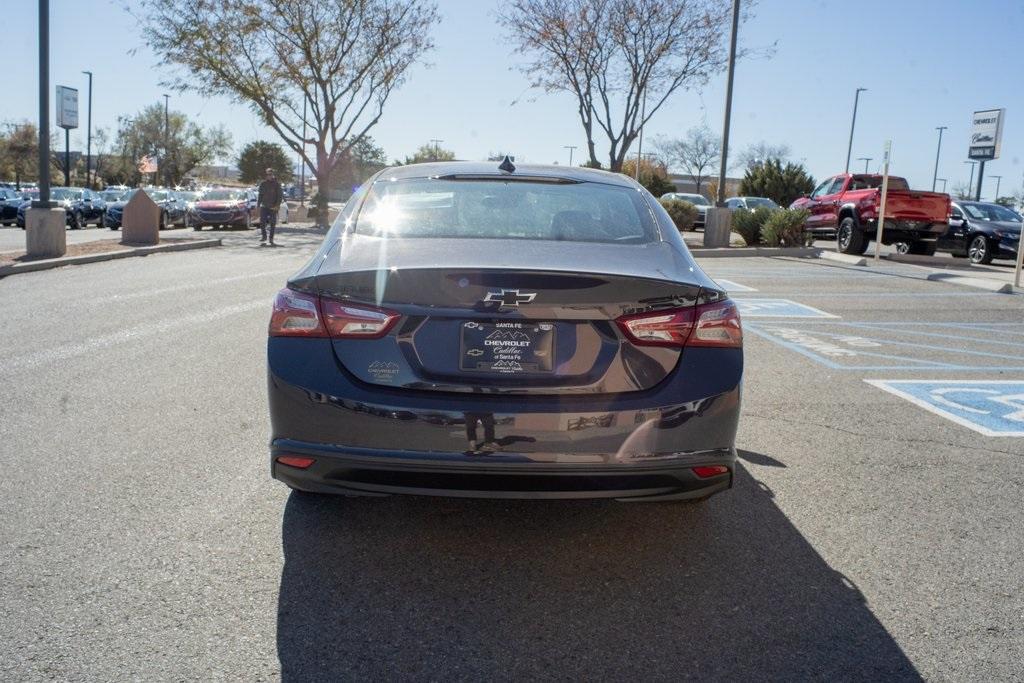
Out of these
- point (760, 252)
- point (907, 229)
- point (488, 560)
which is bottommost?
point (488, 560)

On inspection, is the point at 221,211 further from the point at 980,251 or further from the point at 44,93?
the point at 980,251

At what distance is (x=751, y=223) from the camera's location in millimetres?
25531

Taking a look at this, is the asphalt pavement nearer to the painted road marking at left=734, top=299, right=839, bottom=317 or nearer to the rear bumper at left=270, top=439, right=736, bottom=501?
the rear bumper at left=270, top=439, right=736, bottom=501

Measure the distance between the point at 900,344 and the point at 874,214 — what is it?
1298 cm

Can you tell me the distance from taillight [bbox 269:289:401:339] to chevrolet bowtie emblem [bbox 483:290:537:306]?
0.34 metres

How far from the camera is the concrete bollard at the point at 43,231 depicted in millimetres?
16156

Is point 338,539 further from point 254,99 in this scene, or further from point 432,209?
point 254,99

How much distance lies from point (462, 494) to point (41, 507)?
2007mm

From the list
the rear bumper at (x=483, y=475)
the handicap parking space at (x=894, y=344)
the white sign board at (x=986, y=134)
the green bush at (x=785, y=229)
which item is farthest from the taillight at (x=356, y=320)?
the green bush at (x=785, y=229)

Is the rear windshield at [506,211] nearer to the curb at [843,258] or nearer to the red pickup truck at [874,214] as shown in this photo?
the curb at [843,258]

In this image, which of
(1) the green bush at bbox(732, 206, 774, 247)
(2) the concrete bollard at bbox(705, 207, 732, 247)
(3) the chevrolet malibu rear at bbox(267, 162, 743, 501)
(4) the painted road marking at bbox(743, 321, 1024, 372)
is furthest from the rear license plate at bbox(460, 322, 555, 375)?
(1) the green bush at bbox(732, 206, 774, 247)

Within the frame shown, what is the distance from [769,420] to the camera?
249 inches

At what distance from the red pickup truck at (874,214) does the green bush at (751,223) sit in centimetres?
114

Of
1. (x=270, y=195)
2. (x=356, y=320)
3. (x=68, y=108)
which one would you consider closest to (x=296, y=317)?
(x=356, y=320)
